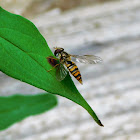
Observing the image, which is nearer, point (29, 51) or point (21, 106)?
point (29, 51)

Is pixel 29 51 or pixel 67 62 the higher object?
pixel 67 62

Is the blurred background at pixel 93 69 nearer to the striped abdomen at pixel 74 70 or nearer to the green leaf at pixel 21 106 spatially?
the green leaf at pixel 21 106

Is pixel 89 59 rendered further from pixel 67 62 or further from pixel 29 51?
pixel 29 51

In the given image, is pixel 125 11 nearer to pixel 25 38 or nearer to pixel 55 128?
pixel 55 128

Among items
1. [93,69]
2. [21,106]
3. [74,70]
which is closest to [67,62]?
[74,70]

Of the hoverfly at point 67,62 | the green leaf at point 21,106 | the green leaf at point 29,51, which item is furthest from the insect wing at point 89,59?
the green leaf at point 29,51

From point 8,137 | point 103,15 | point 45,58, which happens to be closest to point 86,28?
point 103,15

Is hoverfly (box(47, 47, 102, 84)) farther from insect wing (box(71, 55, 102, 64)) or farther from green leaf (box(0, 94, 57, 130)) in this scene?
green leaf (box(0, 94, 57, 130))

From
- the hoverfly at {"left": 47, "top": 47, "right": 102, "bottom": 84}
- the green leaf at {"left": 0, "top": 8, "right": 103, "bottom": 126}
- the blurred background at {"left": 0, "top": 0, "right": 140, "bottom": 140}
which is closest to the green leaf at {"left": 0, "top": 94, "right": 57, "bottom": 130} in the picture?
the blurred background at {"left": 0, "top": 0, "right": 140, "bottom": 140}
